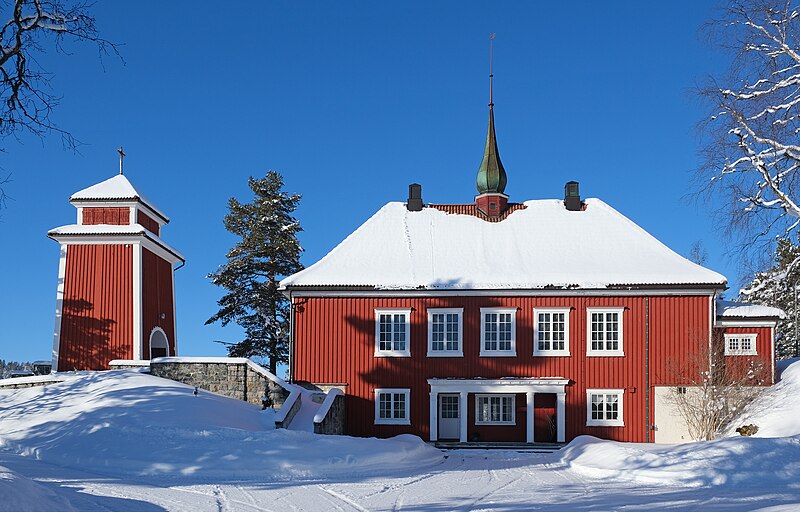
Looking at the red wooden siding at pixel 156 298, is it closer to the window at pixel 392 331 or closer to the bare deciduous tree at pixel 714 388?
the window at pixel 392 331

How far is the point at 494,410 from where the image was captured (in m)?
26.7

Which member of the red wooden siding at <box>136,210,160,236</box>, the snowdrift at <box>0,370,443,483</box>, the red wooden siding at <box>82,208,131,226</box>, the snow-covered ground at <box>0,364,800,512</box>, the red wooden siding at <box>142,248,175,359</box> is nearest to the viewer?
the snow-covered ground at <box>0,364,800,512</box>

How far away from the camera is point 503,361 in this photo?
2625cm

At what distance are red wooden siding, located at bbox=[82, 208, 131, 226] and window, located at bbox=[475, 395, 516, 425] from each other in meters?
13.8

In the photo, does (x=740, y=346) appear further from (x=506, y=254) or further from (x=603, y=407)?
(x=506, y=254)

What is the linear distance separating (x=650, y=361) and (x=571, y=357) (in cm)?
248

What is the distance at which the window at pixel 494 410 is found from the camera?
26578 mm

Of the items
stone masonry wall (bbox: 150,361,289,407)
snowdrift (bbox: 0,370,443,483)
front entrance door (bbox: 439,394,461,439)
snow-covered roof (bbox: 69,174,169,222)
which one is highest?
snow-covered roof (bbox: 69,174,169,222)

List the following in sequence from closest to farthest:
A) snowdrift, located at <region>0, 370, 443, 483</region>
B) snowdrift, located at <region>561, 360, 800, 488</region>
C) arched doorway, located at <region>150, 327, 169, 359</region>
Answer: snowdrift, located at <region>561, 360, 800, 488</region> → snowdrift, located at <region>0, 370, 443, 483</region> → arched doorway, located at <region>150, 327, 169, 359</region>

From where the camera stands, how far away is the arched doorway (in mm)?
29406

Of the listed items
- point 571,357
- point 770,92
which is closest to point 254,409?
point 571,357

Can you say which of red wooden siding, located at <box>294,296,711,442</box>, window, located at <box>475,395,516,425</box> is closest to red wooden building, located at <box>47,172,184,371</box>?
red wooden siding, located at <box>294,296,711,442</box>

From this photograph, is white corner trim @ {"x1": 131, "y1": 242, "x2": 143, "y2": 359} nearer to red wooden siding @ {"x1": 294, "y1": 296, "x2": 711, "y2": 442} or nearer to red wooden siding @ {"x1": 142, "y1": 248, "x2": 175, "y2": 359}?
red wooden siding @ {"x1": 142, "y1": 248, "x2": 175, "y2": 359}

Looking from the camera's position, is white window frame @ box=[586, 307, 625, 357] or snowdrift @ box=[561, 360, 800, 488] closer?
snowdrift @ box=[561, 360, 800, 488]
